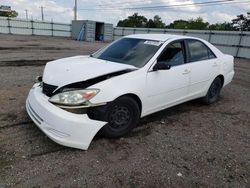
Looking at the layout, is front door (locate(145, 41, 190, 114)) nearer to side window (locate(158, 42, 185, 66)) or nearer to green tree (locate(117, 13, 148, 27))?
side window (locate(158, 42, 185, 66))

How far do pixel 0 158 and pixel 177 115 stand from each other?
319 centimetres

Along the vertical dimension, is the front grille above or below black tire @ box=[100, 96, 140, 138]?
above

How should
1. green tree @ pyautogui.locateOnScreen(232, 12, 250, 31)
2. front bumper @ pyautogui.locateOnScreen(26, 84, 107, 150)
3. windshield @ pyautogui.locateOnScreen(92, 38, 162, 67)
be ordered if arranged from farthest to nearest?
1. green tree @ pyautogui.locateOnScreen(232, 12, 250, 31)
2. windshield @ pyautogui.locateOnScreen(92, 38, 162, 67)
3. front bumper @ pyautogui.locateOnScreen(26, 84, 107, 150)

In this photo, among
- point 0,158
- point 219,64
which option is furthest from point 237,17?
point 0,158

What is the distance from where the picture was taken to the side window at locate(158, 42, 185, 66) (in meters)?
4.10

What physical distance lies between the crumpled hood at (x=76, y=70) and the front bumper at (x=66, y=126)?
39 centimetres

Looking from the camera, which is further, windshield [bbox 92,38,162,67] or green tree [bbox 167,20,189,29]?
green tree [bbox 167,20,189,29]

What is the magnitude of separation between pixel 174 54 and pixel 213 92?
1758 mm

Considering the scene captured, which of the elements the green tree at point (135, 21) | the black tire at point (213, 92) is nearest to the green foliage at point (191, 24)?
the green tree at point (135, 21)

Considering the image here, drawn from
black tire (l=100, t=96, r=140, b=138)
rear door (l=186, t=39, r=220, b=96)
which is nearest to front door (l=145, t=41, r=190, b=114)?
rear door (l=186, t=39, r=220, b=96)

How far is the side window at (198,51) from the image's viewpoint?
4652 millimetres

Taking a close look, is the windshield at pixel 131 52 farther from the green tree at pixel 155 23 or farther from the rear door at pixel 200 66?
the green tree at pixel 155 23

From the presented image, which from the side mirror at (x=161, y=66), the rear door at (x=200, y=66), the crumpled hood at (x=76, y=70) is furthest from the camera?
the rear door at (x=200, y=66)

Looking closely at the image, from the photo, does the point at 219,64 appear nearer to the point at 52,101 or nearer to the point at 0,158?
the point at 52,101
